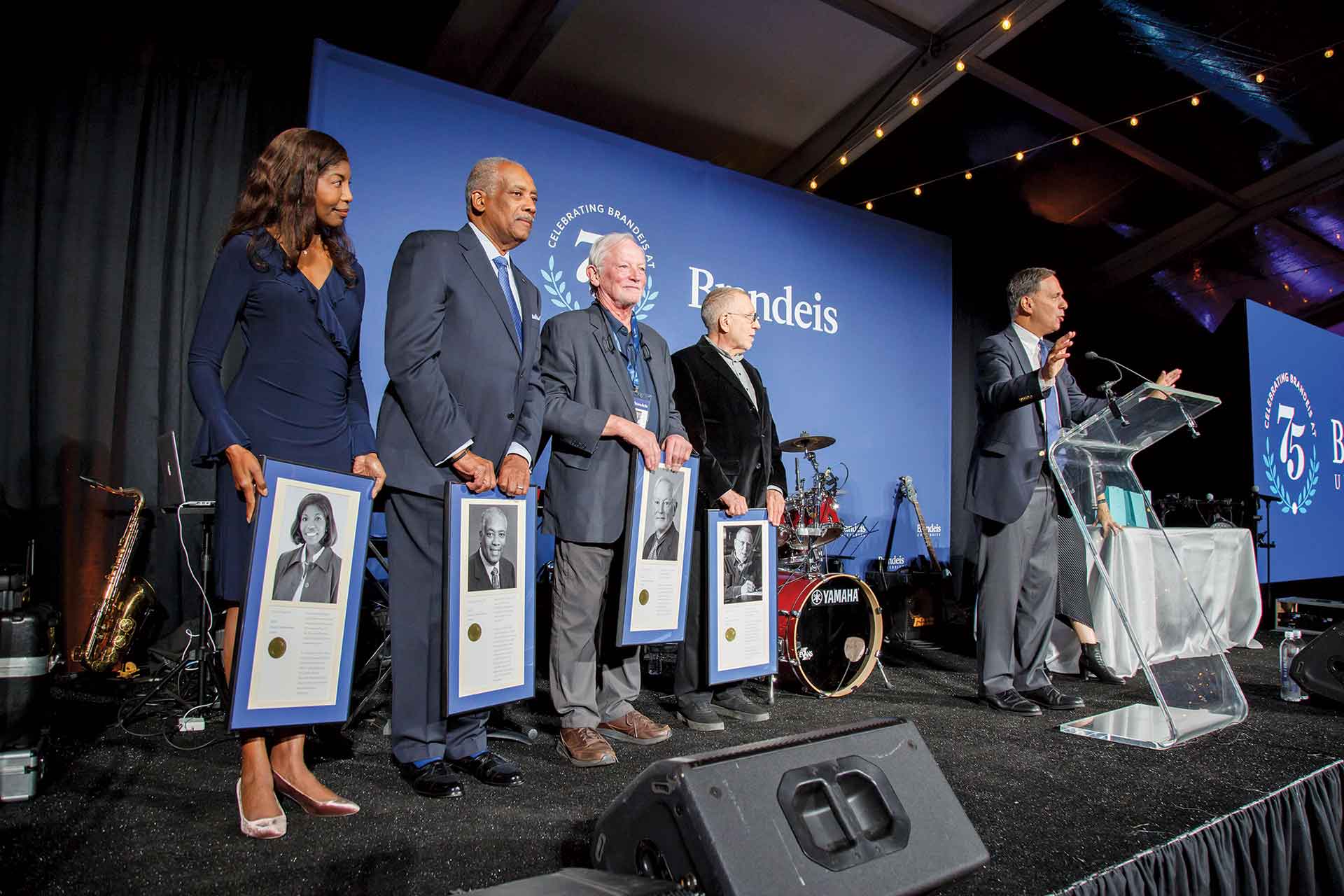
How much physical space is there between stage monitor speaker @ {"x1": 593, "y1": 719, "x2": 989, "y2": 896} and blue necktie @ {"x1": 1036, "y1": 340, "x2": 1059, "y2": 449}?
216cm

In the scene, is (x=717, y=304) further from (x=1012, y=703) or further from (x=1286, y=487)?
(x=1286, y=487)

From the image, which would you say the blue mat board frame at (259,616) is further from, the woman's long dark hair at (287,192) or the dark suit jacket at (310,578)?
the woman's long dark hair at (287,192)

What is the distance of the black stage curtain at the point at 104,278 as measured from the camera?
11.7 feet

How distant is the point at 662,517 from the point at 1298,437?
8444 mm

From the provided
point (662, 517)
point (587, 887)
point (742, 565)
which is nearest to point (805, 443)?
point (742, 565)

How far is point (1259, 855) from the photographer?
1.96m

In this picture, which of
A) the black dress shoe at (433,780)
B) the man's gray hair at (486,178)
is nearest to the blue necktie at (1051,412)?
the man's gray hair at (486,178)

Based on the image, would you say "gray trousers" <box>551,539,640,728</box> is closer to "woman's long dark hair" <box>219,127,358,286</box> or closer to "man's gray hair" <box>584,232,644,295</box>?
"man's gray hair" <box>584,232,644,295</box>

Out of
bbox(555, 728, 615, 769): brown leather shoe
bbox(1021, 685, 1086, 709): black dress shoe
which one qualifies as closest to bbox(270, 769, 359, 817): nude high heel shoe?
bbox(555, 728, 615, 769): brown leather shoe

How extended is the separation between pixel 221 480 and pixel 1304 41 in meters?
6.87

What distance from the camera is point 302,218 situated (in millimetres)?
1867

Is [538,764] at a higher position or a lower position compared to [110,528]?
lower

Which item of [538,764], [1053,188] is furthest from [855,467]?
[538,764]

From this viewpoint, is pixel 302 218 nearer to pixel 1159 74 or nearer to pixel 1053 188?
pixel 1159 74
